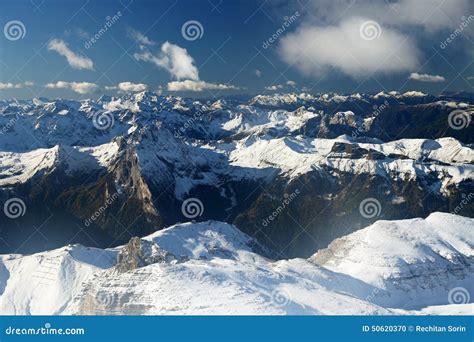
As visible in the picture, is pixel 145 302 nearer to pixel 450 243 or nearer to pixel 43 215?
pixel 450 243

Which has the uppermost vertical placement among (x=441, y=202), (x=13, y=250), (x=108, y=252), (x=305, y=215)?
(x=441, y=202)

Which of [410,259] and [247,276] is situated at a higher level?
[410,259]

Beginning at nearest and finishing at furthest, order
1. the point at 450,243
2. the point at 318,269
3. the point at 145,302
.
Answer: the point at 145,302 < the point at 318,269 < the point at 450,243

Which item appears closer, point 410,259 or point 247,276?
point 247,276

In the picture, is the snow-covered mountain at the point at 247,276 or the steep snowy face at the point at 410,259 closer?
the snow-covered mountain at the point at 247,276

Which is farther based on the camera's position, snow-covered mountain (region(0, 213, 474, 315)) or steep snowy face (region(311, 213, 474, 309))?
steep snowy face (region(311, 213, 474, 309))

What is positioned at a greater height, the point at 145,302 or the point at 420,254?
the point at 420,254
